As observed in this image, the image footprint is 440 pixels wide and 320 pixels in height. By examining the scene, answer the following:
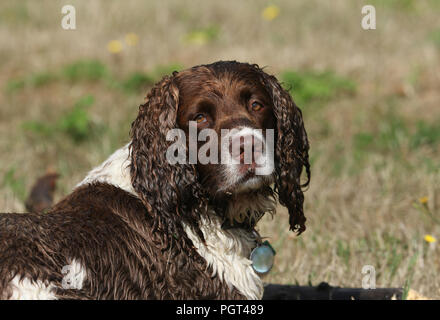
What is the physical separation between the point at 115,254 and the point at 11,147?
5.01 meters

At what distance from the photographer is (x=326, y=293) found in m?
4.58

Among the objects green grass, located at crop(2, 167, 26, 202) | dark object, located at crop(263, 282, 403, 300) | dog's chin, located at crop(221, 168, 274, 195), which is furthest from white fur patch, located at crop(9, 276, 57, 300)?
green grass, located at crop(2, 167, 26, 202)

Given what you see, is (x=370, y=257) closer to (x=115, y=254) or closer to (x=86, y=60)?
(x=115, y=254)

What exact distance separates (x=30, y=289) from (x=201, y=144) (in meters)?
1.16

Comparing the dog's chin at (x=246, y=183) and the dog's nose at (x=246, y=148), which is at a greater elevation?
the dog's nose at (x=246, y=148)

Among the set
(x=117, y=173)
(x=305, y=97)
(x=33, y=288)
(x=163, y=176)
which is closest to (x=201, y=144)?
(x=163, y=176)

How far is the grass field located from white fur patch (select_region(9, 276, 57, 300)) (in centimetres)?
212

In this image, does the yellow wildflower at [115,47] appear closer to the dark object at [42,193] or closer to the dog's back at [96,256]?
the dark object at [42,193]

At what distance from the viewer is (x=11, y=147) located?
26.8 ft

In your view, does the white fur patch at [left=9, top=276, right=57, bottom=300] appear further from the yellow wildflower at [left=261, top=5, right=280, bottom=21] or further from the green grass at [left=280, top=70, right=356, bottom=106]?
Result: the yellow wildflower at [left=261, top=5, right=280, bottom=21]

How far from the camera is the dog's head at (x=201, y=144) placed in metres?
3.63

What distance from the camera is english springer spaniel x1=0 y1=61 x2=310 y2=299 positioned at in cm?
348

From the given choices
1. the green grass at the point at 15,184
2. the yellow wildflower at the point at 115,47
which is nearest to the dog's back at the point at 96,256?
the green grass at the point at 15,184

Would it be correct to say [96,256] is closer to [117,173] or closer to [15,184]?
[117,173]
